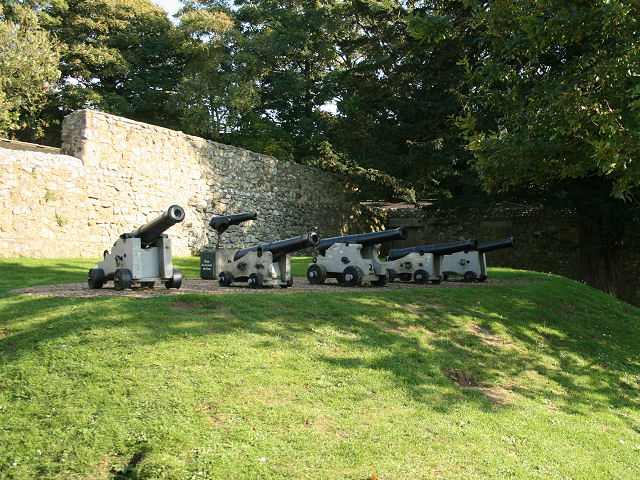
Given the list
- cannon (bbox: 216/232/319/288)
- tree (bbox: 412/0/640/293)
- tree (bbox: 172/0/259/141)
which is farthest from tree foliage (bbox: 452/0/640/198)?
tree (bbox: 172/0/259/141)

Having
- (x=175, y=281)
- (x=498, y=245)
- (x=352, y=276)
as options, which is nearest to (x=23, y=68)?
(x=175, y=281)

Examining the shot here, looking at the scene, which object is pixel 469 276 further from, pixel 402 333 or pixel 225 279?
pixel 402 333

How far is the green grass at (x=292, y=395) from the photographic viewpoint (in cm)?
349

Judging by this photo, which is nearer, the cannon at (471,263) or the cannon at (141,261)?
the cannon at (141,261)

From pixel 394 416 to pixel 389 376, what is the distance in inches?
29.1

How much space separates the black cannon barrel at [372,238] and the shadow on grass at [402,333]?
120 cm

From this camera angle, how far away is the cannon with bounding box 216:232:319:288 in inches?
341

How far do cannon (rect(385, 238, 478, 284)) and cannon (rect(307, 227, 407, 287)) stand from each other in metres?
1.12

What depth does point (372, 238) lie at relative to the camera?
9703 millimetres

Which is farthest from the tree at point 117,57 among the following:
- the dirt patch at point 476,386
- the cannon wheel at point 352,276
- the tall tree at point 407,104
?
the dirt patch at point 476,386

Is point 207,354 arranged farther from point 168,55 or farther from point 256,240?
point 168,55

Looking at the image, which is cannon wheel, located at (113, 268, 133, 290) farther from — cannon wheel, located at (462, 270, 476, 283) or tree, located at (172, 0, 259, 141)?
tree, located at (172, 0, 259, 141)

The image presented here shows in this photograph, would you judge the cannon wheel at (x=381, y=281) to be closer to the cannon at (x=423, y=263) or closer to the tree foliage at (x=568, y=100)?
the cannon at (x=423, y=263)

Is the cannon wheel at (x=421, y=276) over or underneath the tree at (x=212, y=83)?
underneath
